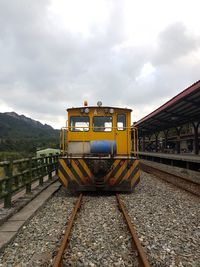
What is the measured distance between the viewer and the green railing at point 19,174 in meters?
6.02

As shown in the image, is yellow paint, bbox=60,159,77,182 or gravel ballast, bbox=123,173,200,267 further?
yellow paint, bbox=60,159,77,182

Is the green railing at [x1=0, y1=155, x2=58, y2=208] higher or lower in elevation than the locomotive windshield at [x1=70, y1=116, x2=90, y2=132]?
lower

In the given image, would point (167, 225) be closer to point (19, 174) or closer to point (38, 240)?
point (38, 240)

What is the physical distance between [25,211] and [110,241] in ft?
8.15

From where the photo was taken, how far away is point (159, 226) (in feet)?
16.7

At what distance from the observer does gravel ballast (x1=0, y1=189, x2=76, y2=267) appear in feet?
12.0

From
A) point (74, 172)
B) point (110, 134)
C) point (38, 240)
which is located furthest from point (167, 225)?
point (110, 134)

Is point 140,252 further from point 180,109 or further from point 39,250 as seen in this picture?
point 180,109

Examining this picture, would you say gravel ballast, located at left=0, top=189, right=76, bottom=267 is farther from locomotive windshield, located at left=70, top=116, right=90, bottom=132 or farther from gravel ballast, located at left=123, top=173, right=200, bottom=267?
locomotive windshield, located at left=70, top=116, right=90, bottom=132

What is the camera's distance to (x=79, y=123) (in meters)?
9.48

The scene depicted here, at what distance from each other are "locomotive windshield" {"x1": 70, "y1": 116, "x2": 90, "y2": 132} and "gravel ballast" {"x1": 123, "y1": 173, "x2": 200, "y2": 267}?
2.83m

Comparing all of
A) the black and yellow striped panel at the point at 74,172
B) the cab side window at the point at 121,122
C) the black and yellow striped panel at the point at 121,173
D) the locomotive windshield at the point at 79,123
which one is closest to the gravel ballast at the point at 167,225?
the black and yellow striped panel at the point at 121,173

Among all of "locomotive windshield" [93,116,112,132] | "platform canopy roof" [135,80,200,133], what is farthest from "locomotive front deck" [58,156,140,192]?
"platform canopy roof" [135,80,200,133]

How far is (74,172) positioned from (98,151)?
1.05 metres
